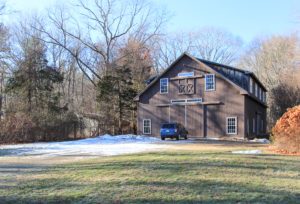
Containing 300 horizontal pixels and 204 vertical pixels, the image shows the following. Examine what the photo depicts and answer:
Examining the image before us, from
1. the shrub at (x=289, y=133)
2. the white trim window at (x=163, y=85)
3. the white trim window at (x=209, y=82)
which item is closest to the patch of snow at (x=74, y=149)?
the shrub at (x=289, y=133)

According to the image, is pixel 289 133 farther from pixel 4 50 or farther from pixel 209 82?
pixel 4 50

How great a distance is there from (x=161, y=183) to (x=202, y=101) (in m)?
22.6

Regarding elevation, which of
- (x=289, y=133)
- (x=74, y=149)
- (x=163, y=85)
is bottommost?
(x=74, y=149)

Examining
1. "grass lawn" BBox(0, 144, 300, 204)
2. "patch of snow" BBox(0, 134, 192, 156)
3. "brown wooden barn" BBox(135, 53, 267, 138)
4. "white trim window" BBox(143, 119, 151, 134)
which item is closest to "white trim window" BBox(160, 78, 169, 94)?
"brown wooden barn" BBox(135, 53, 267, 138)

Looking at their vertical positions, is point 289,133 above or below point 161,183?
above

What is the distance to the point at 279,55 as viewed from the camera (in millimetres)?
49906

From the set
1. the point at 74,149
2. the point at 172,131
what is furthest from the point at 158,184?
the point at 172,131

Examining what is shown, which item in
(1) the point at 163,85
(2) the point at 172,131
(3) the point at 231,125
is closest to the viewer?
(2) the point at 172,131

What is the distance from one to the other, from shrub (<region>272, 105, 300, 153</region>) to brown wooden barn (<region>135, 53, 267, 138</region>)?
1109 cm

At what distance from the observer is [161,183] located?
7.48 m

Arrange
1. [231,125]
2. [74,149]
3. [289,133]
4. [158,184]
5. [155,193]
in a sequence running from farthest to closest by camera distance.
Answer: [231,125], [74,149], [289,133], [158,184], [155,193]

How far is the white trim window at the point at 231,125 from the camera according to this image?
2758cm

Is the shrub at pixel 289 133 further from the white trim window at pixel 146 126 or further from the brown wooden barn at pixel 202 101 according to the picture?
the white trim window at pixel 146 126

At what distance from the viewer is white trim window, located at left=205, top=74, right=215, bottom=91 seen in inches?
1145
